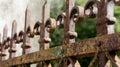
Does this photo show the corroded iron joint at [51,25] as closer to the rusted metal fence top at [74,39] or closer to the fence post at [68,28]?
the rusted metal fence top at [74,39]

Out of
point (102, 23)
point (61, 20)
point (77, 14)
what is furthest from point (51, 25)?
point (102, 23)

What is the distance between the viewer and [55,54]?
1.49m

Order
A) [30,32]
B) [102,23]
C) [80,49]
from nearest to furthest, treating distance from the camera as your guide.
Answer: [102,23] < [80,49] < [30,32]

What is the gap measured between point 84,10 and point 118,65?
0.27 metres

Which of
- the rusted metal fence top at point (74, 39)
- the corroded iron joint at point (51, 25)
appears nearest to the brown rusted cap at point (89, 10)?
the rusted metal fence top at point (74, 39)

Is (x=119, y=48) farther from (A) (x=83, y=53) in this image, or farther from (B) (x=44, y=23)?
(B) (x=44, y=23)

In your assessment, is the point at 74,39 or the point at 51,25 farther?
the point at 51,25

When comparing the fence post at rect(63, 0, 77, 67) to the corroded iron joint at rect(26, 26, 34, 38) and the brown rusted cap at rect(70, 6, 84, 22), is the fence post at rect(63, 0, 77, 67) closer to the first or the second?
the brown rusted cap at rect(70, 6, 84, 22)

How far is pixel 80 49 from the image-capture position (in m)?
1.29

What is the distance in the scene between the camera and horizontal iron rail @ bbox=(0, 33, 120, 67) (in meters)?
1.13

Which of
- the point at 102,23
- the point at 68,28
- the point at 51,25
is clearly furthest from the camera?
the point at 51,25

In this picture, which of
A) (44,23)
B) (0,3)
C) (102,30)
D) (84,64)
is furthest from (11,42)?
(84,64)

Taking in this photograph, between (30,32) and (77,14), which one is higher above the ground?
(77,14)

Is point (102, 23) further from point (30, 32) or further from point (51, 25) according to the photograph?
point (30, 32)
